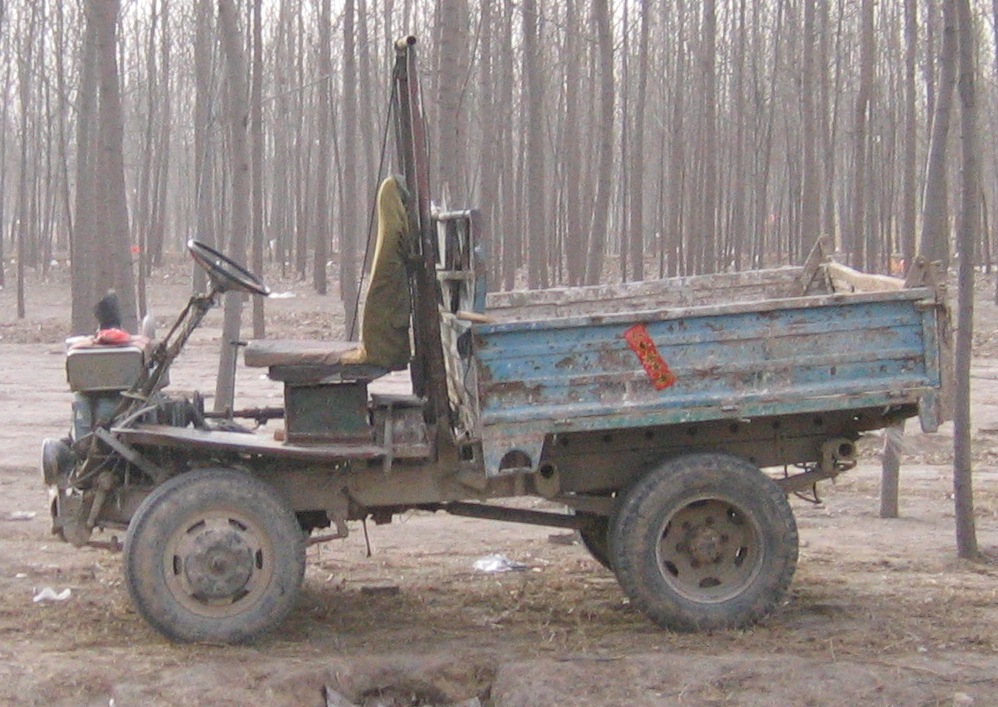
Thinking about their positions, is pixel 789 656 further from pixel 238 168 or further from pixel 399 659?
pixel 238 168

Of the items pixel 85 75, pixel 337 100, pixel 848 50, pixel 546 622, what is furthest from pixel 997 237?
pixel 546 622

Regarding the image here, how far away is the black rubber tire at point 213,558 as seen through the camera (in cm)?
546

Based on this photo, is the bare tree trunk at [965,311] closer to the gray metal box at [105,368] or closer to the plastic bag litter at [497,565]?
the plastic bag litter at [497,565]

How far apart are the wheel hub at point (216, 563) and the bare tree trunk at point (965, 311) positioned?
4.03 metres

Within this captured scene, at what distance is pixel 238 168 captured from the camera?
1251 centimetres

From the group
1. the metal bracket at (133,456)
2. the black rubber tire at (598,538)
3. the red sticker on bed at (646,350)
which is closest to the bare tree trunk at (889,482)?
the black rubber tire at (598,538)

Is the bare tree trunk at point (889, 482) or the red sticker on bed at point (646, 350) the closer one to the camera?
the red sticker on bed at point (646, 350)

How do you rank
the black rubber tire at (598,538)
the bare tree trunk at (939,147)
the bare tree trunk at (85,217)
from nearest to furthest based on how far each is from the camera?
the black rubber tire at (598,538) < the bare tree trunk at (939,147) < the bare tree trunk at (85,217)

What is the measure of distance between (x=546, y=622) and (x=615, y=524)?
0.61 meters

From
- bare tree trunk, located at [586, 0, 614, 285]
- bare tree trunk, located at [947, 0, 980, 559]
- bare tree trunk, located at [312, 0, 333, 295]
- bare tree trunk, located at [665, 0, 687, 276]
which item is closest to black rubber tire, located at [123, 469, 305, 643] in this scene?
bare tree trunk, located at [947, 0, 980, 559]

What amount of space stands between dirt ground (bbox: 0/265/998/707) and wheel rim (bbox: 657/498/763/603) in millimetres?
256

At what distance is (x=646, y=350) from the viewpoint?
5516 mm

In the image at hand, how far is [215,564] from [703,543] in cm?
210

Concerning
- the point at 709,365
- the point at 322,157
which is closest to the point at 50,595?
the point at 709,365
